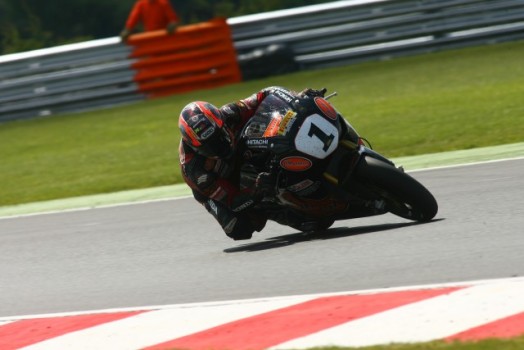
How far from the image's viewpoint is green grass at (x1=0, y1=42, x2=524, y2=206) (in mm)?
13250

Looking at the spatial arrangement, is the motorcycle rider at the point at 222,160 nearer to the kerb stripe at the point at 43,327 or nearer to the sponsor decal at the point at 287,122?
the sponsor decal at the point at 287,122

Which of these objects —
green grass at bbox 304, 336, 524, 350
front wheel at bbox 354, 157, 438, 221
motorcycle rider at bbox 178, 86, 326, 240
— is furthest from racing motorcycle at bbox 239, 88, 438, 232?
green grass at bbox 304, 336, 524, 350

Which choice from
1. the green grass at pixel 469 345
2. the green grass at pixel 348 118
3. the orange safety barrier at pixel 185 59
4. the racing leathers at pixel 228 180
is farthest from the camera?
the orange safety barrier at pixel 185 59

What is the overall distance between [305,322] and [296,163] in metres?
2.00

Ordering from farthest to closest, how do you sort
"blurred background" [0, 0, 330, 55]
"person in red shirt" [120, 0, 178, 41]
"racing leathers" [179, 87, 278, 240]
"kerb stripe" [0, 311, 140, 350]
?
1. "blurred background" [0, 0, 330, 55]
2. "person in red shirt" [120, 0, 178, 41]
3. "racing leathers" [179, 87, 278, 240]
4. "kerb stripe" [0, 311, 140, 350]

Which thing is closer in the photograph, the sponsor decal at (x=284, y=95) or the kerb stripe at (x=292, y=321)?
the kerb stripe at (x=292, y=321)

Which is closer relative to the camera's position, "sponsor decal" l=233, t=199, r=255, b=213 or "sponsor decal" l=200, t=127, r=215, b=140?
"sponsor decal" l=200, t=127, r=215, b=140

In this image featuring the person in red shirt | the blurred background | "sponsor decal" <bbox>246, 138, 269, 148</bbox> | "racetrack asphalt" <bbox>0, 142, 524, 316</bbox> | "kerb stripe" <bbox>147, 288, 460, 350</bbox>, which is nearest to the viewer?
"kerb stripe" <bbox>147, 288, 460, 350</bbox>

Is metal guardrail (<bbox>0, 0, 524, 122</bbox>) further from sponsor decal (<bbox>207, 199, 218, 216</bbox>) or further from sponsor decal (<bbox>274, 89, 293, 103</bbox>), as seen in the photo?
sponsor decal (<bbox>274, 89, 293, 103</bbox>)

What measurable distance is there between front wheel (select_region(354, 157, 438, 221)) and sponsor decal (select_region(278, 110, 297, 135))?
0.53m

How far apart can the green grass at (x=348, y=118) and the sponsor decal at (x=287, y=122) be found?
16.0ft

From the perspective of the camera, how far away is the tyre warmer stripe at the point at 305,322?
5.32m

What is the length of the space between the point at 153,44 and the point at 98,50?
3.27 feet

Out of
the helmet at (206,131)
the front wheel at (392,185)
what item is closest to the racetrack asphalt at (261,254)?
the front wheel at (392,185)
